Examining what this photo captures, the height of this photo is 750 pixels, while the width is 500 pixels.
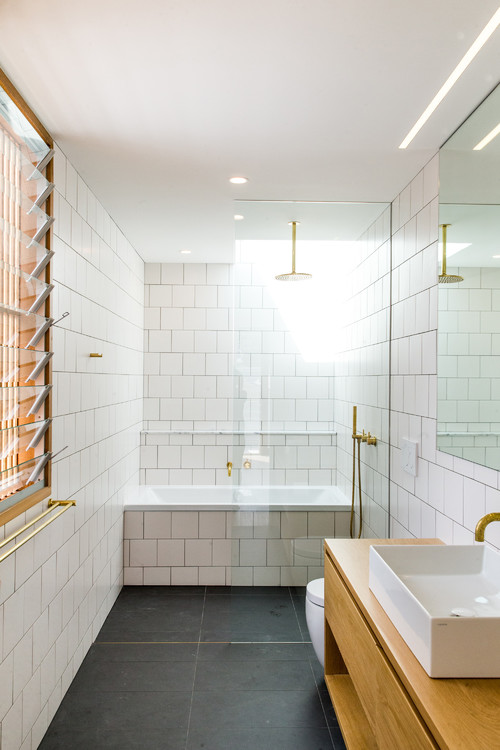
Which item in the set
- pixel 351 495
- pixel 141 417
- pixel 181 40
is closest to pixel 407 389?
pixel 351 495

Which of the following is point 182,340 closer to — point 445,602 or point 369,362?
point 369,362

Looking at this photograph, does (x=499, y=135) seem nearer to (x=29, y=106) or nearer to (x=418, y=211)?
(x=418, y=211)

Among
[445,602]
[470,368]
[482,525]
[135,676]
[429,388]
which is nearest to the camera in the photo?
[482,525]

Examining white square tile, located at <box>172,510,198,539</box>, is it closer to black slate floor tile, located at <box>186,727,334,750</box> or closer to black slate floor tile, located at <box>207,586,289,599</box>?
black slate floor tile, located at <box>207,586,289,599</box>

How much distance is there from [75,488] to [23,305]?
1.05 m

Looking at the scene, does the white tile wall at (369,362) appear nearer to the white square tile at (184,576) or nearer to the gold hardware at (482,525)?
the gold hardware at (482,525)

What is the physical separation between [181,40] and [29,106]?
0.76m

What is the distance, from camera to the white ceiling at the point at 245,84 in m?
1.56

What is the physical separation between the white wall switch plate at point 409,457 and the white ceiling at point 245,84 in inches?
52.0

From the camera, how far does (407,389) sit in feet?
8.94

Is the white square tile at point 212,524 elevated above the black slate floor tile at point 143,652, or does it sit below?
above

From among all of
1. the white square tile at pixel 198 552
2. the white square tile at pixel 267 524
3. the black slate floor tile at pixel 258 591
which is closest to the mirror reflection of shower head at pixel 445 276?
the white square tile at pixel 267 524

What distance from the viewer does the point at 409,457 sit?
265 centimetres

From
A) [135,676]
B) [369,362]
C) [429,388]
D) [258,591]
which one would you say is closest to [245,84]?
[429,388]
